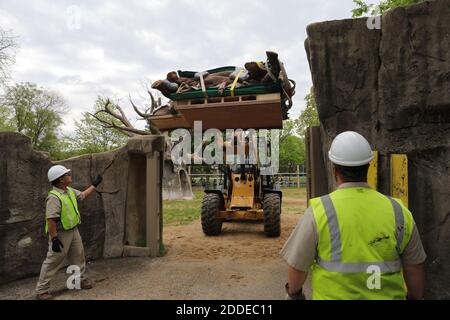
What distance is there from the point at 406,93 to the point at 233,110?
127 inches

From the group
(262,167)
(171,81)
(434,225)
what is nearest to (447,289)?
(434,225)

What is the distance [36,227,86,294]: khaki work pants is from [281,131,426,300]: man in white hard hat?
151 inches

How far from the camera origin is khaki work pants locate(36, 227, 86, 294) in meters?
4.76

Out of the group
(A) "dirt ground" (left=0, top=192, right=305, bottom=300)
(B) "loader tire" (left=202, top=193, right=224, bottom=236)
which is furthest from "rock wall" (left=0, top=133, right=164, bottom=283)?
(B) "loader tire" (left=202, top=193, right=224, bottom=236)

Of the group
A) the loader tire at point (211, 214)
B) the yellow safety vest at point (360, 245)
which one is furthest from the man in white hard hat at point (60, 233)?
the loader tire at point (211, 214)

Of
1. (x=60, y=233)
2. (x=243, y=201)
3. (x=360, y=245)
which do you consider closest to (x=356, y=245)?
(x=360, y=245)

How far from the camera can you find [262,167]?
34.9ft

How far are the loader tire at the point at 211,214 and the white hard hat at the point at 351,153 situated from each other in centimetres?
719

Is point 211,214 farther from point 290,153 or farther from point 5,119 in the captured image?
point 290,153

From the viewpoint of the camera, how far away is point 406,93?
13.0 feet

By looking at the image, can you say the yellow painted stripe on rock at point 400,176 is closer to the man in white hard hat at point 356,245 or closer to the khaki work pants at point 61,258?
the man in white hard hat at point 356,245

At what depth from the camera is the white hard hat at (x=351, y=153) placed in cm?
208

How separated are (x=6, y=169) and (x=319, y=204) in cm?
535
